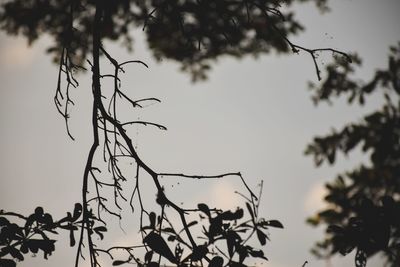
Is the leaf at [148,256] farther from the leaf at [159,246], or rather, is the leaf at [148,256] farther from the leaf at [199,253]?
the leaf at [199,253]

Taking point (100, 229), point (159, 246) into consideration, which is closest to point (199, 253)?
point (159, 246)

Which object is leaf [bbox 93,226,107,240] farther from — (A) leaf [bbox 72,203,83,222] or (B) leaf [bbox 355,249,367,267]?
(B) leaf [bbox 355,249,367,267]

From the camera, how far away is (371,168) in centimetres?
554

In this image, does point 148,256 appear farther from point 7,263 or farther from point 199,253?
point 7,263

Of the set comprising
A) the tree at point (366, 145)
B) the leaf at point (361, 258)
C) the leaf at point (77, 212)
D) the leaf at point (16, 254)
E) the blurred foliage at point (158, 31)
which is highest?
the blurred foliage at point (158, 31)

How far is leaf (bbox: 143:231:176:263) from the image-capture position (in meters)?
1.70

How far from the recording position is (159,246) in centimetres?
171

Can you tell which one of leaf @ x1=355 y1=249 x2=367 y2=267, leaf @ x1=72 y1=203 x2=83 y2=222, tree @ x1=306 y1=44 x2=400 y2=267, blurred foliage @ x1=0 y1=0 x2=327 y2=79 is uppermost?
blurred foliage @ x1=0 y1=0 x2=327 y2=79

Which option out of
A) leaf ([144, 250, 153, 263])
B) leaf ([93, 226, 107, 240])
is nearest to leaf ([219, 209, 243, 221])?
leaf ([144, 250, 153, 263])

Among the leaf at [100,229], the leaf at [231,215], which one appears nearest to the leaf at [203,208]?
the leaf at [231,215]

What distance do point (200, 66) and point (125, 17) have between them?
8.39ft

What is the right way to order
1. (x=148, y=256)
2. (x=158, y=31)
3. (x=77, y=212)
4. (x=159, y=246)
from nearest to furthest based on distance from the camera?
1. (x=159, y=246)
2. (x=148, y=256)
3. (x=77, y=212)
4. (x=158, y=31)

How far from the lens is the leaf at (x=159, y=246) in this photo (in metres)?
1.70

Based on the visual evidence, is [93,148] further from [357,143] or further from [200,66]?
[200,66]
